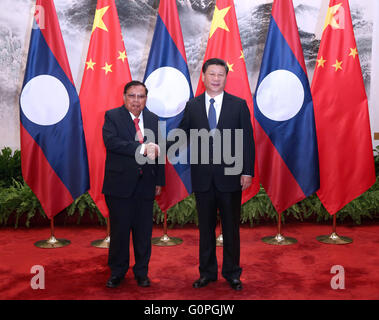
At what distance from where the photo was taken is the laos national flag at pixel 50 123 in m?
4.02

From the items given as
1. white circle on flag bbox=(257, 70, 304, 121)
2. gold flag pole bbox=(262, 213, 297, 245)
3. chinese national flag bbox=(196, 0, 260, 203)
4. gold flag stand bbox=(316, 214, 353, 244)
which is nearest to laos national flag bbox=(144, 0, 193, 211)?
chinese national flag bbox=(196, 0, 260, 203)

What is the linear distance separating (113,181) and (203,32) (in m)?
3.77

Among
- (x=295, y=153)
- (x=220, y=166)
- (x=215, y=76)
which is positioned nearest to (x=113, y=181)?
(x=220, y=166)

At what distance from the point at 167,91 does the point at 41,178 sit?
1603mm

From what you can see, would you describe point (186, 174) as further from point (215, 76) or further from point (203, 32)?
point (203, 32)

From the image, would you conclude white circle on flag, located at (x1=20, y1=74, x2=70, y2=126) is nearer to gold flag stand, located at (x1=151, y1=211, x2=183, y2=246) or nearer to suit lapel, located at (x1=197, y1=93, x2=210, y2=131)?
gold flag stand, located at (x1=151, y1=211, x2=183, y2=246)

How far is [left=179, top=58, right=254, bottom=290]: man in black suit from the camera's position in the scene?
113 inches

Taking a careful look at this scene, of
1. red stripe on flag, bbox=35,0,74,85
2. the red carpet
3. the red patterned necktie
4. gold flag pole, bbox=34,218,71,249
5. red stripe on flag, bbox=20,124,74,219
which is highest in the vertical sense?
red stripe on flag, bbox=35,0,74,85

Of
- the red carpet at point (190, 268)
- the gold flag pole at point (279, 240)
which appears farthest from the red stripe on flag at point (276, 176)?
the red carpet at point (190, 268)

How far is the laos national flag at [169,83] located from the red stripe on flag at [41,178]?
105cm

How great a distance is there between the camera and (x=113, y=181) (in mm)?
2955

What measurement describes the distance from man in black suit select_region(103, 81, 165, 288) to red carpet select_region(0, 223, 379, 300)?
0.79 feet

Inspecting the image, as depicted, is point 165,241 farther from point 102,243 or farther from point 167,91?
point 167,91

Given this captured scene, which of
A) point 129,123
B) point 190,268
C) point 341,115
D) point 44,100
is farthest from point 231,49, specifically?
point 190,268
